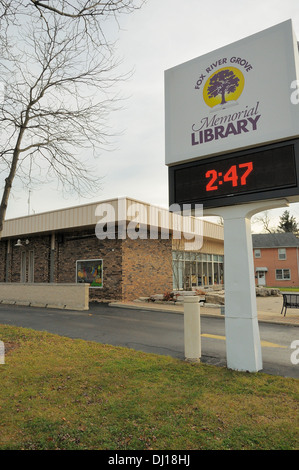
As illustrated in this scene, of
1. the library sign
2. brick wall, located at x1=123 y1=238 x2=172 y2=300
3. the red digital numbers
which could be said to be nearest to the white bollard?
the library sign

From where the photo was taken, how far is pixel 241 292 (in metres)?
5.96

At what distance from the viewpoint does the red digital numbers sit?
589cm

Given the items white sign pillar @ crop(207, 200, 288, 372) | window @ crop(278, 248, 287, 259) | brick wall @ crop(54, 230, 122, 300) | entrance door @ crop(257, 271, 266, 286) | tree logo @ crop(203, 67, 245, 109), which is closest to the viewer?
white sign pillar @ crop(207, 200, 288, 372)

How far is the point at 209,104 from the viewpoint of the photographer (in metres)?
6.50

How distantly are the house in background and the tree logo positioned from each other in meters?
41.7

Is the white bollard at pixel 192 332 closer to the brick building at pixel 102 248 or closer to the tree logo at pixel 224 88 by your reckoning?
the tree logo at pixel 224 88

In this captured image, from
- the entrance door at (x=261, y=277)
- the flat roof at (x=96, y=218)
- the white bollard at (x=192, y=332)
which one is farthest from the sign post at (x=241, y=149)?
the entrance door at (x=261, y=277)

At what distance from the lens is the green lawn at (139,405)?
11.2ft

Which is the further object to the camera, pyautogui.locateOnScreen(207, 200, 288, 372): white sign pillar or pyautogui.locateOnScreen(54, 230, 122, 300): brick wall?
pyautogui.locateOnScreen(54, 230, 122, 300): brick wall

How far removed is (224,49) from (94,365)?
6.73 metres

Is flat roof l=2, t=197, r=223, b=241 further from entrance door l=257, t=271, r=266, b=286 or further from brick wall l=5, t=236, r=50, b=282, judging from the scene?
entrance door l=257, t=271, r=266, b=286

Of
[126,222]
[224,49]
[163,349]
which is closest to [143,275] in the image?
[126,222]

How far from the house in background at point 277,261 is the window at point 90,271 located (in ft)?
103
